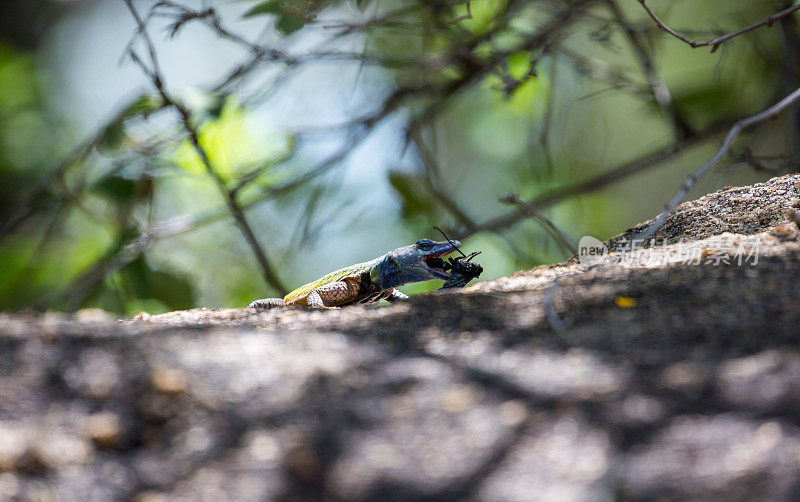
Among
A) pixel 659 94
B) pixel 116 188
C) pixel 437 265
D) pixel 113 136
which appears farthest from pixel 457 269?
pixel 659 94

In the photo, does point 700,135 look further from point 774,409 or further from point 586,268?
point 774,409

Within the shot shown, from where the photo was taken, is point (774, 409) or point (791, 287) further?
point (791, 287)

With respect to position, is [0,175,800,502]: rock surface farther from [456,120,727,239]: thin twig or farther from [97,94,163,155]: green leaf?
[456,120,727,239]: thin twig

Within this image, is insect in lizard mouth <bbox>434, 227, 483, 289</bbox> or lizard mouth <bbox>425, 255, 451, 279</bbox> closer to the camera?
insect in lizard mouth <bbox>434, 227, 483, 289</bbox>

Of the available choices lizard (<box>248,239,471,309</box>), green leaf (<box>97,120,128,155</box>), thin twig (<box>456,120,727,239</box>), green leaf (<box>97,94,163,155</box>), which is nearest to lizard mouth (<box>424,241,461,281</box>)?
lizard (<box>248,239,471,309</box>)

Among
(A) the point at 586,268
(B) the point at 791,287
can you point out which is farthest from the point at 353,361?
(B) the point at 791,287

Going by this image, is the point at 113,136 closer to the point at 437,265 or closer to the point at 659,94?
the point at 437,265

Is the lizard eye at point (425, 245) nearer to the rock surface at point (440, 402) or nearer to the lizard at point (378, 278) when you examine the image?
the lizard at point (378, 278)

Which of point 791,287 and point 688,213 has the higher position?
point 688,213

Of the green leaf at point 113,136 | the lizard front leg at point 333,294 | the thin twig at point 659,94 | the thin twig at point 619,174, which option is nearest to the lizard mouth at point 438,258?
the lizard front leg at point 333,294
